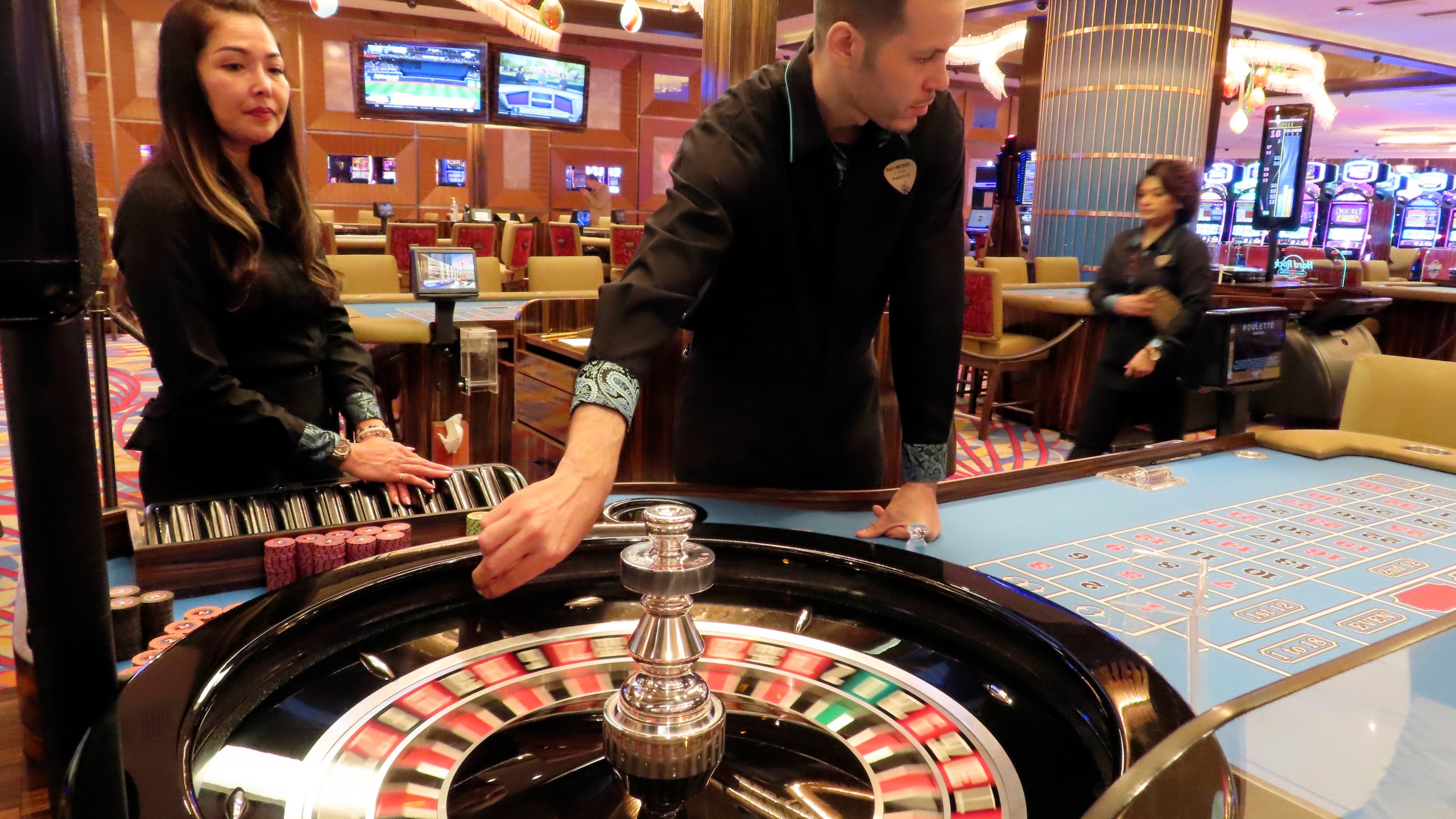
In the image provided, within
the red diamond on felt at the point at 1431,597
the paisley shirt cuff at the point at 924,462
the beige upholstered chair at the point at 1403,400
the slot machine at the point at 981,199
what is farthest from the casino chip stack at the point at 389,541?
the slot machine at the point at 981,199

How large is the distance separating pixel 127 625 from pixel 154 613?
39 mm

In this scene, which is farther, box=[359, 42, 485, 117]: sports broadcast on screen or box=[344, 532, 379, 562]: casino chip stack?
box=[359, 42, 485, 117]: sports broadcast on screen

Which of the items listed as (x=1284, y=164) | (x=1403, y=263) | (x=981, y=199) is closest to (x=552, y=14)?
(x=1284, y=164)

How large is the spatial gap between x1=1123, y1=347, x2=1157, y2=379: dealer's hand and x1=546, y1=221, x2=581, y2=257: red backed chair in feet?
20.4

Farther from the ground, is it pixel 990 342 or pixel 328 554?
pixel 328 554

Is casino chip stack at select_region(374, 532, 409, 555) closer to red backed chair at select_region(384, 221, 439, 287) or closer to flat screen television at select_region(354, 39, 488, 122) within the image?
red backed chair at select_region(384, 221, 439, 287)

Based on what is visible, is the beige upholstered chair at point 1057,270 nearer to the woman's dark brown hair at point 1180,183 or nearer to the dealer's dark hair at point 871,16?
the woman's dark brown hair at point 1180,183

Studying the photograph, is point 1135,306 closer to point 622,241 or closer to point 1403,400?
point 1403,400

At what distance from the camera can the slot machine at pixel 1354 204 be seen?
18.8 m

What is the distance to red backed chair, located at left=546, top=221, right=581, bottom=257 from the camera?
9.23 metres

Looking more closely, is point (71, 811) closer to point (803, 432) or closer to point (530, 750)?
point (530, 750)

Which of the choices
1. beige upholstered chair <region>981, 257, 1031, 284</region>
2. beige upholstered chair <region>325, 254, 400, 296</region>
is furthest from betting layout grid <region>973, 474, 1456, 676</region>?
beige upholstered chair <region>981, 257, 1031, 284</region>

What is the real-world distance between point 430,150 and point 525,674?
41.5 ft

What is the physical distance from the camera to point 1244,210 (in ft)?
64.1
